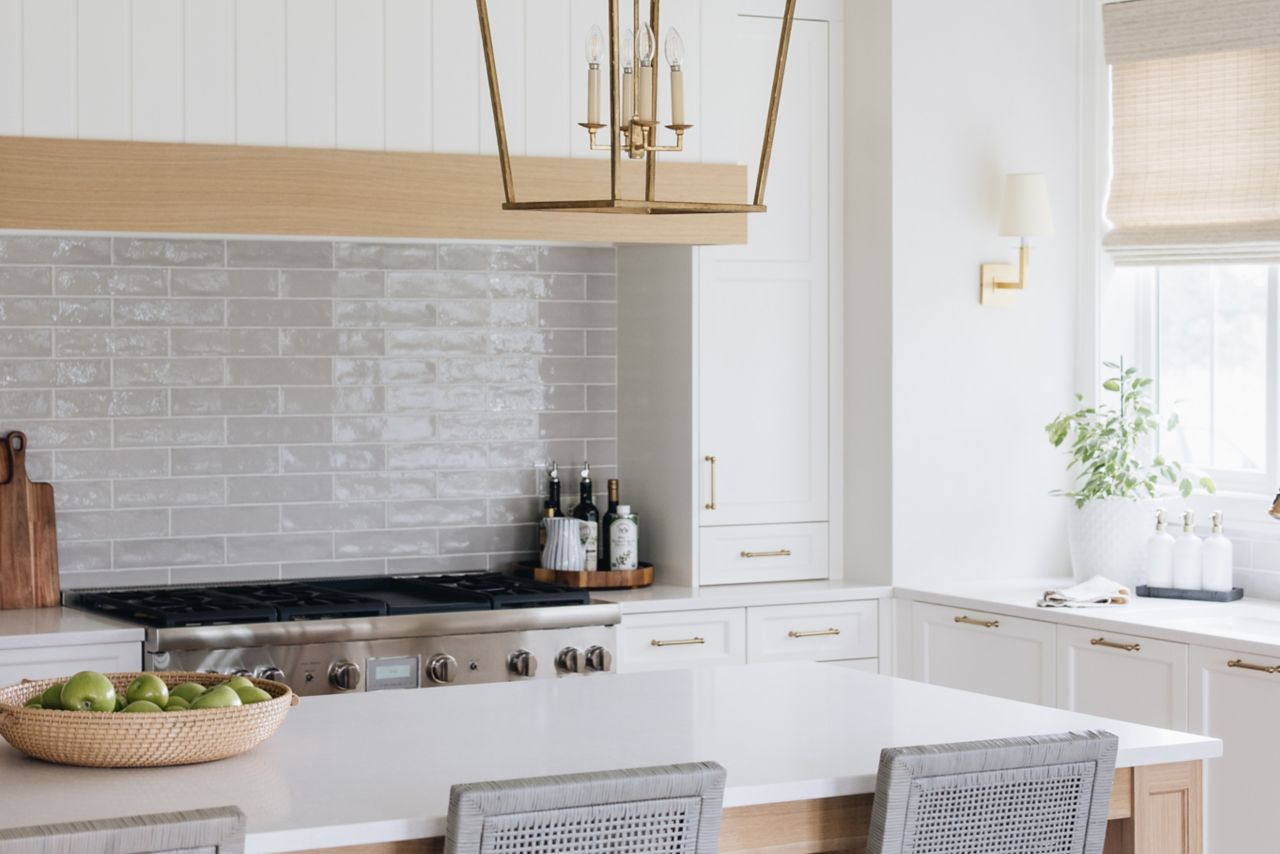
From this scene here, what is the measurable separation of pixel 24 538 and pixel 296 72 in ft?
4.71

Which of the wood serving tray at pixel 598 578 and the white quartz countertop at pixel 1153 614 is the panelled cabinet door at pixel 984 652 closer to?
the white quartz countertop at pixel 1153 614

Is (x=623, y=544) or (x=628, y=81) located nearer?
(x=628, y=81)

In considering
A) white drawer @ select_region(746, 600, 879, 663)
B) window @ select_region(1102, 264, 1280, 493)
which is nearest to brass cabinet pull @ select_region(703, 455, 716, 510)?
white drawer @ select_region(746, 600, 879, 663)

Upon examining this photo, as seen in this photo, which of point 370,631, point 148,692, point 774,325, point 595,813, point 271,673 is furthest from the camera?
point 774,325

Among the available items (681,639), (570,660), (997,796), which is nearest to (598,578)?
(681,639)

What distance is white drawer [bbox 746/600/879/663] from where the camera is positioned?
480 cm

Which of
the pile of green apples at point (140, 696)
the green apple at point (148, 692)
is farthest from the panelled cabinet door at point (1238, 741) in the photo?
the green apple at point (148, 692)

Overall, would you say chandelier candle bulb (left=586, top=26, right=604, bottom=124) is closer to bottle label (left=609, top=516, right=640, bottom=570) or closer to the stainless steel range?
the stainless steel range

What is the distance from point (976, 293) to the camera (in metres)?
5.06

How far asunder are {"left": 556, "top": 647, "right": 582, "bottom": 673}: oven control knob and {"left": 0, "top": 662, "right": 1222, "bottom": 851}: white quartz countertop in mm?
1102

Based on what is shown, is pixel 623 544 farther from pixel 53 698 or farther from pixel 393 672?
pixel 53 698

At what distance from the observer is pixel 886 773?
7.63ft

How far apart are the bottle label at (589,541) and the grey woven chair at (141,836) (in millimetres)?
3024

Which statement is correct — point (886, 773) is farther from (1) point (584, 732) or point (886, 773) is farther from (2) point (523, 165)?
(2) point (523, 165)
